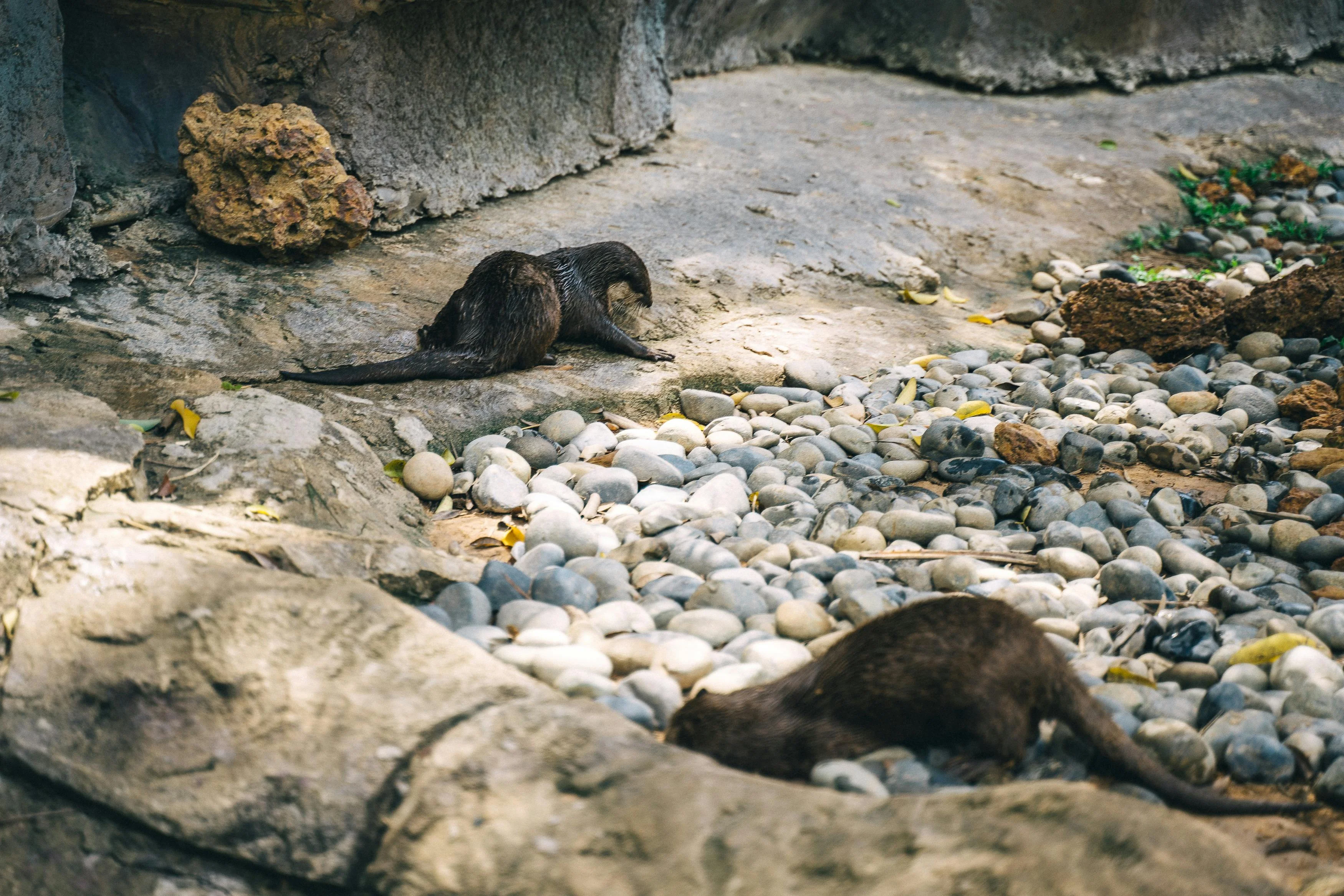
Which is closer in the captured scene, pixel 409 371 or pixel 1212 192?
pixel 409 371

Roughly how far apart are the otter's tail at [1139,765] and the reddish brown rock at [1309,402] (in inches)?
82.4

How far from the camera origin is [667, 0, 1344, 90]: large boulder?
7.32 meters

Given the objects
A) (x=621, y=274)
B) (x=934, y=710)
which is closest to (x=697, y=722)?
(x=934, y=710)

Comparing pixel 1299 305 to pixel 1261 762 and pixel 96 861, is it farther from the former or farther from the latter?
pixel 96 861

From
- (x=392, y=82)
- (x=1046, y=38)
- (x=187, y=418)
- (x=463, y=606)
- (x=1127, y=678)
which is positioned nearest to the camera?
(x=1127, y=678)

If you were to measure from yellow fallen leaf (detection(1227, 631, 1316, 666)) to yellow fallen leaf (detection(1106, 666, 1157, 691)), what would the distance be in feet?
0.60

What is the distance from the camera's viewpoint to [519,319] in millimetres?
3412

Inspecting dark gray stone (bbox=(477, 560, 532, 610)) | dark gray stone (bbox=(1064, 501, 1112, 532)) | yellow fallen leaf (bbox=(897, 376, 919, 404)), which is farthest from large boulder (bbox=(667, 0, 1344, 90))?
dark gray stone (bbox=(477, 560, 532, 610))

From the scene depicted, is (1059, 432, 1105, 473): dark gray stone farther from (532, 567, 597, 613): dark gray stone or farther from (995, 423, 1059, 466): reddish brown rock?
(532, 567, 597, 613): dark gray stone

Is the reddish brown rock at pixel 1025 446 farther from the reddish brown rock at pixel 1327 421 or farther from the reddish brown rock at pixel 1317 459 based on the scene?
the reddish brown rock at pixel 1327 421

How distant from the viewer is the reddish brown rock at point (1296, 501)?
8.91 ft

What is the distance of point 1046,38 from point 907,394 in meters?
5.05

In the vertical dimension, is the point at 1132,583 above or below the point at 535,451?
above

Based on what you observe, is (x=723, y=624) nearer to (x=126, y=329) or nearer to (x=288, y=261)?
(x=126, y=329)
